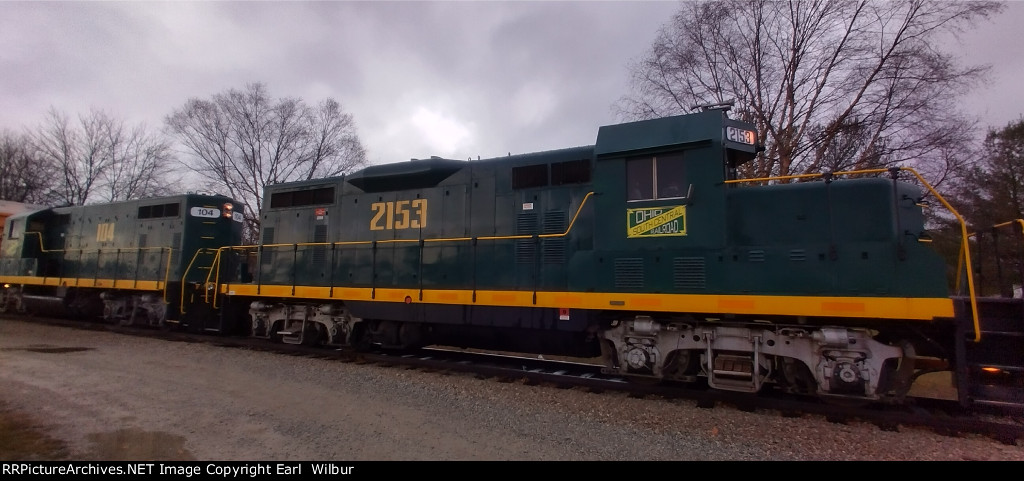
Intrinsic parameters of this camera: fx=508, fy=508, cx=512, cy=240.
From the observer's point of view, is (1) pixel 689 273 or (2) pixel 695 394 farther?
(2) pixel 695 394

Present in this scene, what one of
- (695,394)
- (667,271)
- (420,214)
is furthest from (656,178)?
(420,214)

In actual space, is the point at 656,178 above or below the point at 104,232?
below

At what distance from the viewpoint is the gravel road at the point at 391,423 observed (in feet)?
14.7

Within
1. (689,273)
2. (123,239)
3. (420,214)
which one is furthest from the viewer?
(123,239)

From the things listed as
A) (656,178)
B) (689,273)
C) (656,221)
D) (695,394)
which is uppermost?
(656,178)

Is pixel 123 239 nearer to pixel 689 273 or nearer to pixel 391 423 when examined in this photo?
pixel 391 423

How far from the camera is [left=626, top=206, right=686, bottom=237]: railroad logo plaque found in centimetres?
631

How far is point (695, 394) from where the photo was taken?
6344mm

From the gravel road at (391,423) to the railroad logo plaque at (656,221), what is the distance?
211cm

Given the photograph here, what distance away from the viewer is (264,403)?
6.05 metres

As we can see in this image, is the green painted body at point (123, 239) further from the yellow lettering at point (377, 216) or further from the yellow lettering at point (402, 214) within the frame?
the yellow lettering at point (402, 214)

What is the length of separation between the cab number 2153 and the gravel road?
2567 mm

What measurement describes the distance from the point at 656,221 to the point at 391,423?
395 centimetres

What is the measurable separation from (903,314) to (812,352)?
96cm
